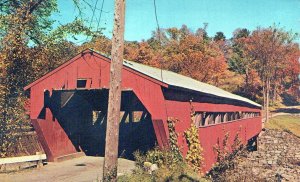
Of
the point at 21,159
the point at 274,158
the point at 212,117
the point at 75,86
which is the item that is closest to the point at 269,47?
the point at 274,158

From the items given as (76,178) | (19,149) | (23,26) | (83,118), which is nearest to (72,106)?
(83,118)

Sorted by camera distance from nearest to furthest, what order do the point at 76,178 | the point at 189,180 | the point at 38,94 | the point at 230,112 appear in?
the point at 189,180 < the point at 76,178 < the point at 38,94 < the point at 230,112

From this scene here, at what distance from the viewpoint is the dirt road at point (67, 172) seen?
14.6 meters

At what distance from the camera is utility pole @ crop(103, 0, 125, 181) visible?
9297mm

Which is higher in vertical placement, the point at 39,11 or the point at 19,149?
the point at 39,11

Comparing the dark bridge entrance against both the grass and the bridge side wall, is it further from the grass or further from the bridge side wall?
the grass

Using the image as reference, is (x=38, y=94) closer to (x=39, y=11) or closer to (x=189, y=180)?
(x=189, y=180)

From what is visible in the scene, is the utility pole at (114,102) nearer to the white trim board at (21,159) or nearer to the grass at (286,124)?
the white trim board at (21,159)

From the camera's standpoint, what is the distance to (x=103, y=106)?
24328 mm

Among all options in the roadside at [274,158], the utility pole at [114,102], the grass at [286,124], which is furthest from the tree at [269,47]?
the utility pole at [114,102]

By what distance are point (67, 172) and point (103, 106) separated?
8.62 m

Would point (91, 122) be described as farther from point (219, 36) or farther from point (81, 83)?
point (219, 36)

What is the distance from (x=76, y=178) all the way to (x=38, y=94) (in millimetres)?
5937

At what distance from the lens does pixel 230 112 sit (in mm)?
27719
